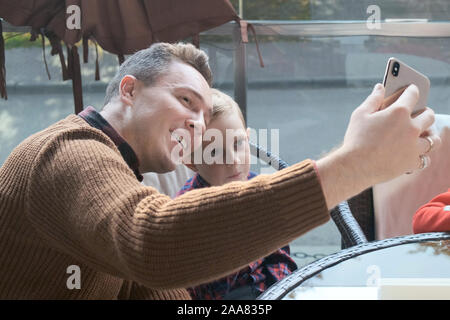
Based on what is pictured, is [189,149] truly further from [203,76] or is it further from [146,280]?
[146,280]

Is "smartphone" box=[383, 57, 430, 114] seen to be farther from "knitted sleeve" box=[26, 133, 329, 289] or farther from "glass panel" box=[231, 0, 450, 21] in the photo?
"glass panel" box=[231, 0, 450, 21]

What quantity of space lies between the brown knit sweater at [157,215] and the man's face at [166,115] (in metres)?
0.31

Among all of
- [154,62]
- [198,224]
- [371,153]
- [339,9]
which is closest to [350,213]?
[154,62]

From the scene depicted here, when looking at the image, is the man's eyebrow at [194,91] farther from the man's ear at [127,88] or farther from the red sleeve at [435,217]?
the red sleeve at [435,217]

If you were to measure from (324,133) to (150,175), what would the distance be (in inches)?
58.5

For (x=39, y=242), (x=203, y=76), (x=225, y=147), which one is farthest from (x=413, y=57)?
(x=39, y=242)

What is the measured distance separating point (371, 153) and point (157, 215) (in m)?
0.36

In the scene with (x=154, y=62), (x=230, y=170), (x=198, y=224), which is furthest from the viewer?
(x=230, y=170)

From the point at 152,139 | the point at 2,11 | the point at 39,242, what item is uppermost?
the point at 2,11

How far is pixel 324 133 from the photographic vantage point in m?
3.34

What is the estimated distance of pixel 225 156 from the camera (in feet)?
6.75

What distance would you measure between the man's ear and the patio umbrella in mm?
1198

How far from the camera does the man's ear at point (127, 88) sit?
4.46ft

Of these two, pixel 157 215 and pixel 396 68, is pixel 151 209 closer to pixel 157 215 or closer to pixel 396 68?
pixel 157 215
